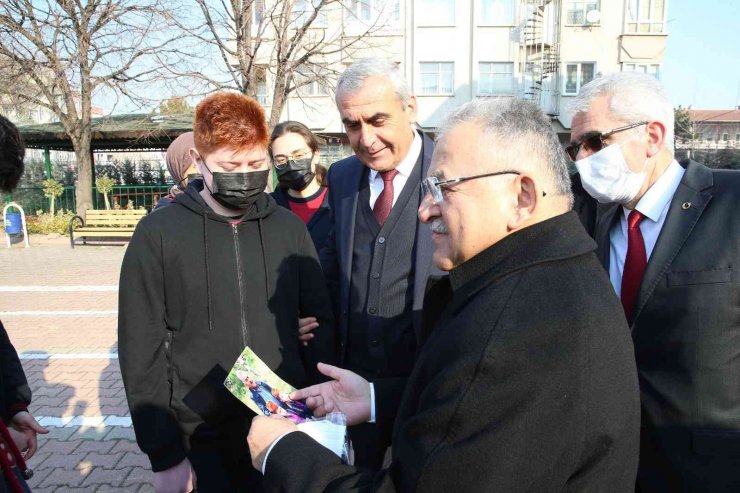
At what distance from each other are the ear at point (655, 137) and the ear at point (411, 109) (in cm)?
109

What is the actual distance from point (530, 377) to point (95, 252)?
14.6m

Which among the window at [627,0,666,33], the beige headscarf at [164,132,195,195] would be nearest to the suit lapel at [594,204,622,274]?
the beige headscarf at [164,132,195,195]

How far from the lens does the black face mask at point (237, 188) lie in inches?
88.7

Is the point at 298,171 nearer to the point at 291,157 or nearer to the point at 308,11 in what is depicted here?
the point at 291,157

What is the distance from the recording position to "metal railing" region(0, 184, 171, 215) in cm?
1823

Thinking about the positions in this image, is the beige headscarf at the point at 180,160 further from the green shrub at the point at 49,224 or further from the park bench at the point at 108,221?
the green shrub at the point at 49,224

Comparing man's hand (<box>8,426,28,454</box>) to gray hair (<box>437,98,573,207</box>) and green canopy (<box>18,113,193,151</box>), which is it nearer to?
gray hair (<box>437,98,573,207</box>)

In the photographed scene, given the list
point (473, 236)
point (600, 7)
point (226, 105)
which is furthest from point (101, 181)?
point (600, 7)

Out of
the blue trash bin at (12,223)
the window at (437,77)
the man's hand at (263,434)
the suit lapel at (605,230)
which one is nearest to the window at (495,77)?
the window at (437,77)

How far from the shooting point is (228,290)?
7.28 feet

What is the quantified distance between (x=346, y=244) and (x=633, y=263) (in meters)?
1.28

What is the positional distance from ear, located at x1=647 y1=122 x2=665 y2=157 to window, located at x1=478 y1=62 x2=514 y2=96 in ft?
83.5

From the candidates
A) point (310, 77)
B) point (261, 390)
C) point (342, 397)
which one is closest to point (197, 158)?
point (261, 390)

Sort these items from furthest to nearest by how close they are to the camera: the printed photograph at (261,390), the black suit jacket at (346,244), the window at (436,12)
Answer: the window at (436,12) → the black suit jacket at (346,244) → the printed photograph at (261,390)
